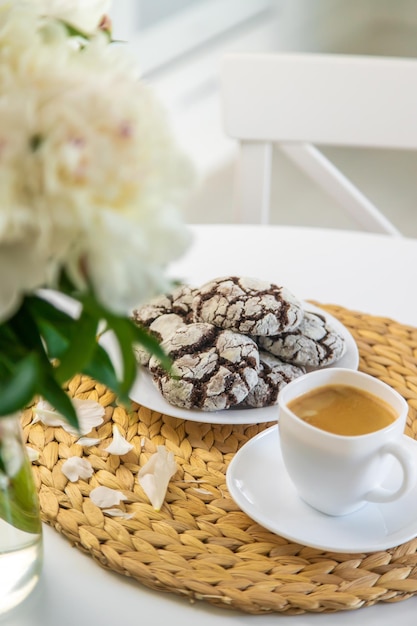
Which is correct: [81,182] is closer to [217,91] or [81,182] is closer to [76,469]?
[76,469]

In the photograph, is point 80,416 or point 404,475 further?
point 80,416

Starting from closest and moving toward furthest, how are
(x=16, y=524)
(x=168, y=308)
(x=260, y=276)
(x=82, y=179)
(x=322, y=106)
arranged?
(x=82, y=179), (x=16, y=524), (x=168, y=308), (x=260, y=276), (x=322, y=106)

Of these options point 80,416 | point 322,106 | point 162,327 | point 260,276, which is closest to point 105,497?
point 80,416

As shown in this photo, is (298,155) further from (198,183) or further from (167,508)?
(198,183)

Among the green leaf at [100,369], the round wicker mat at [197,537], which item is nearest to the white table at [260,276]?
the round wicker mat at [197,537]

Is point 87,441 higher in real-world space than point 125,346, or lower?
lower

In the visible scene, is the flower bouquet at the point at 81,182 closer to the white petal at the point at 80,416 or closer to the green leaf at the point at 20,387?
the green leaf at the point at 20,387

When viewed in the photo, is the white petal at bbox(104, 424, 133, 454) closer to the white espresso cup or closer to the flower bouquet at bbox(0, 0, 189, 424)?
the white espresso cup

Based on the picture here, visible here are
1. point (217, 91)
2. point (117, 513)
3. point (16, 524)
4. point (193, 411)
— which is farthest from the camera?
point (217, 91)
